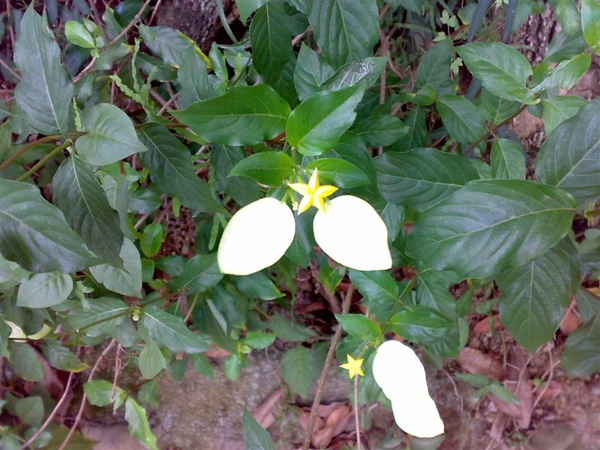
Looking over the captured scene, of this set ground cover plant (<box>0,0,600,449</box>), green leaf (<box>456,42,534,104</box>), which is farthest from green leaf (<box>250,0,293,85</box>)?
green leaf (<box>456,42,534,104</box>)

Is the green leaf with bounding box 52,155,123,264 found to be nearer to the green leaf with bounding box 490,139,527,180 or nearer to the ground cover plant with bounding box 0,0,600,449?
the ground cover plant with bounding box 0,0,600,449

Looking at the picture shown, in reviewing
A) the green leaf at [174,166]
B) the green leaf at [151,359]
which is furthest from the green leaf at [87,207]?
the green leaf at [151,359]

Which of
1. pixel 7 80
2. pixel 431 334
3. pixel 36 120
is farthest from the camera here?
pixel 7 80

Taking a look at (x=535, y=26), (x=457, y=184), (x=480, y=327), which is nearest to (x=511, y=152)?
(x=457, y=184)

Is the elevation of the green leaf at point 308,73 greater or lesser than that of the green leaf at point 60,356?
greater

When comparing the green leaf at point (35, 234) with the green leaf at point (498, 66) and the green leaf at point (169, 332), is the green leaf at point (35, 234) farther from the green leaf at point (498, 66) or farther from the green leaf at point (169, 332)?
the green leaf at point (498, 66)

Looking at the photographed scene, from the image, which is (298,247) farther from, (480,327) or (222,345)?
(480,327)
